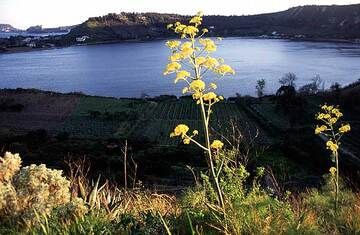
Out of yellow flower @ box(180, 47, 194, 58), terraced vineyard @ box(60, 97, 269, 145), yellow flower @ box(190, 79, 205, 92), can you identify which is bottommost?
terraced vineyard @ box(60, 97, 269, 145)

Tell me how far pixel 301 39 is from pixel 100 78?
330ft

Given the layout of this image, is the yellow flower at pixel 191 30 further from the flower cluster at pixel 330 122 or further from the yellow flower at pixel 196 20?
the flower cluster at pixel 330 122

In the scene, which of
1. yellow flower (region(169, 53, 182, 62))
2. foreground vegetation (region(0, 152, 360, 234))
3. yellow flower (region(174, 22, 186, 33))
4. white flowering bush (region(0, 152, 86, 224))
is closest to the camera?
yellow flower (region(169, 53, 182, 62))

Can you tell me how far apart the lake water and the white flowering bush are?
57.3m

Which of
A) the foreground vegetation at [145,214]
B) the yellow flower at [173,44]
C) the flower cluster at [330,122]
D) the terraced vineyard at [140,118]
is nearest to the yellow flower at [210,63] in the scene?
the yellow flower at [173,44]

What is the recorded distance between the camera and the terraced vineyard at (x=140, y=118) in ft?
150

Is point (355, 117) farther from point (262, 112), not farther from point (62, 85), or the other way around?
point (62, 85)

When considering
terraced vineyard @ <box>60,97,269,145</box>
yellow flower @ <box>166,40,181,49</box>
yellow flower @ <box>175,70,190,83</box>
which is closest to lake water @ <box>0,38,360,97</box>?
terraced vineyard @ <box>60,97,269,145</box>

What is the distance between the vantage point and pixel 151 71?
107938mm

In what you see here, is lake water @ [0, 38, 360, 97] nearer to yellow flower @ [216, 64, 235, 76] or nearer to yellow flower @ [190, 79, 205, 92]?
yellow flower @ [216, 64, 235, 76]

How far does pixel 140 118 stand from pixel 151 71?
56685 mm

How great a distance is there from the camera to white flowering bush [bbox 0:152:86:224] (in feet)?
13.8

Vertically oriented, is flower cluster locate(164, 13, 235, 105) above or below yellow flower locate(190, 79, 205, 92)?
above

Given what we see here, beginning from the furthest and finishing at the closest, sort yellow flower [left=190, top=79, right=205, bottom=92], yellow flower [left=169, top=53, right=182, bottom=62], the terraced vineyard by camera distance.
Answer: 1. the terraced vineyard
2. yellow flower [left=169, top=53, right=182, bottom=62]
3. yellow flower [left=190, top=79, right=205, bottom=92]
